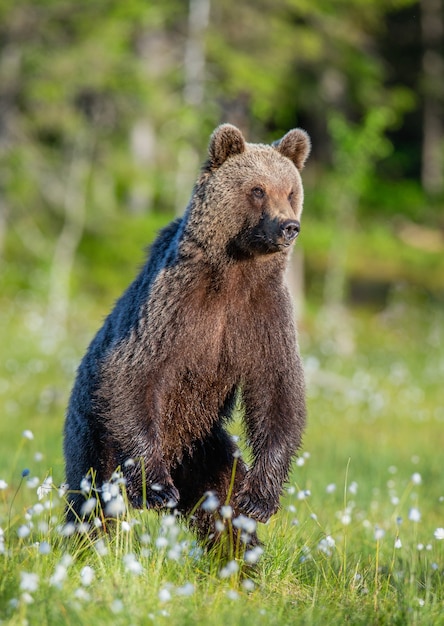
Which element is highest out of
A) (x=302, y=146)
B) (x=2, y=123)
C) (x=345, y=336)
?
(x=2, y=123)

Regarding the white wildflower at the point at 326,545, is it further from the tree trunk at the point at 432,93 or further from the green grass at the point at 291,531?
the tree trunk at the point at 432,93

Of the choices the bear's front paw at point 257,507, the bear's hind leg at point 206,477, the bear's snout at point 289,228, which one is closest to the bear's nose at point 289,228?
the bear's snout at point 289,228

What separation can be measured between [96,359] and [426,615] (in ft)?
8.47

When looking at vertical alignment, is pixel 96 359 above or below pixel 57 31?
below

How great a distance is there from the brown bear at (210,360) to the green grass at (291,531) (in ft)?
0.79

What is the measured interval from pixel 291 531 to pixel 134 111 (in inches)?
671

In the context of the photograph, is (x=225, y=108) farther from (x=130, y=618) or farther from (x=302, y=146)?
(x=130, y=618)

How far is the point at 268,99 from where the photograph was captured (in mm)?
20031

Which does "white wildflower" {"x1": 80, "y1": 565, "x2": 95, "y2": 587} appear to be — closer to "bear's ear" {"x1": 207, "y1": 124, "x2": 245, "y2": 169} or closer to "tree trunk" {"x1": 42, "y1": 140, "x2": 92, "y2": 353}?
"bear's ear" {"x1": 207, "y1": 124, "x2": 245, "y2": 169}

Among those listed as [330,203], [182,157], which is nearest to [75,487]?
[182,157]

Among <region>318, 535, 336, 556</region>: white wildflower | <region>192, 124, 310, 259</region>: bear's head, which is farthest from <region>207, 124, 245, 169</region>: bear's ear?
<region>318, 535, 336, 556</region>: white wildflower

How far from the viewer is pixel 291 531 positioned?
5.34 metres

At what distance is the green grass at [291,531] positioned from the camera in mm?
3885

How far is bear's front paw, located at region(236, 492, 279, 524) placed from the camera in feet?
18.1
